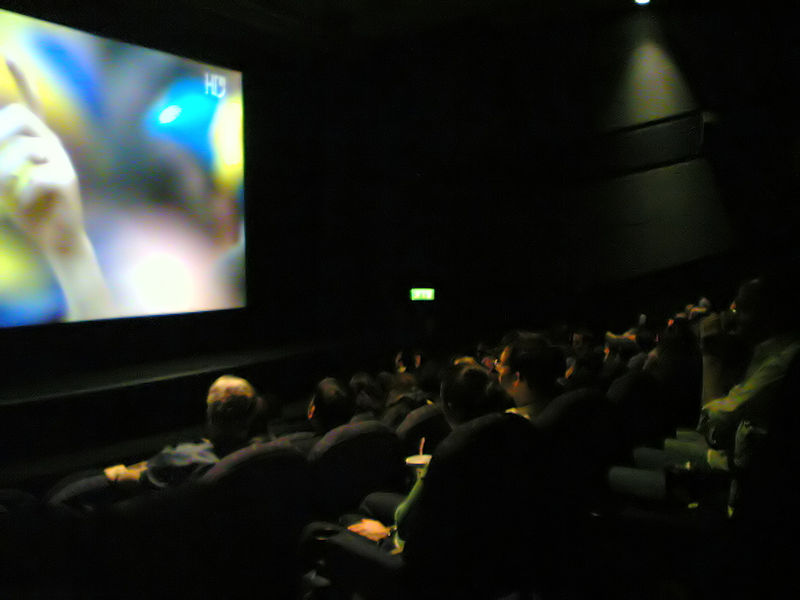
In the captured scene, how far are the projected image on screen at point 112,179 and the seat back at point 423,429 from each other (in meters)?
3.26

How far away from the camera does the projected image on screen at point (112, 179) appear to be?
15.2 ft

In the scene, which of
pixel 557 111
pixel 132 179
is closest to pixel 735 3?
pixel 557 111

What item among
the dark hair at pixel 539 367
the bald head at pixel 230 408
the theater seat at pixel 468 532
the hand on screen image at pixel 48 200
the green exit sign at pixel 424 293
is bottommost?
the theater seat at pixel 468 532

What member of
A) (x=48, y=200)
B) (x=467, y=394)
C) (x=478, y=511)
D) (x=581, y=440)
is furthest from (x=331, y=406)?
(x=48, y=200)

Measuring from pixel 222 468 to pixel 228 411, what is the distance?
67cm

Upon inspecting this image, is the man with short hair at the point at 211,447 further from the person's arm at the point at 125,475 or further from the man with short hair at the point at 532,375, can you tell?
the man with short hair at the point at 532,375

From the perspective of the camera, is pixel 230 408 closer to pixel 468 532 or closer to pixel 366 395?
pixel 468 532

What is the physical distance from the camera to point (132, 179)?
5.45 m

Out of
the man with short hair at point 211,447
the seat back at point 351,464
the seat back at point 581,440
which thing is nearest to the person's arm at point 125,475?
the man with short hair at point 211,447

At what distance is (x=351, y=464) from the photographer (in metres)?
2.36

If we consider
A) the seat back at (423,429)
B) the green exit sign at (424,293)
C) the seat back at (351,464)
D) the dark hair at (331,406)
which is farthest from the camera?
the green exit sign at (424,293)

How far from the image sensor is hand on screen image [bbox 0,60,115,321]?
4.59 metres

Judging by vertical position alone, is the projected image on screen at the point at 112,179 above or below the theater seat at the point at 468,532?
above

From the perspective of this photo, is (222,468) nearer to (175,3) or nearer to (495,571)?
(495,571)
